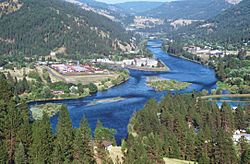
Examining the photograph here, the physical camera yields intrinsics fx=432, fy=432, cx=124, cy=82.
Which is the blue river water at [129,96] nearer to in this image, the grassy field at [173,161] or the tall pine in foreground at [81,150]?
the grassy field at [173,161]

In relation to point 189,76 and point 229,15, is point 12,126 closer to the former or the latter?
point 189,76

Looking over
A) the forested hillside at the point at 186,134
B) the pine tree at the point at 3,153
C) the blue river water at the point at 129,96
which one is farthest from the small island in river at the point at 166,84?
the pine tree at the point at 3,153

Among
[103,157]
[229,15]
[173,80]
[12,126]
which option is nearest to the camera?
[12,126]

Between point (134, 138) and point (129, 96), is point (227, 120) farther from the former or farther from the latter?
Answer: point (129, 96)

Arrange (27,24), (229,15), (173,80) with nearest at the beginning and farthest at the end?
(173,80) < (27,24) < (229,15)

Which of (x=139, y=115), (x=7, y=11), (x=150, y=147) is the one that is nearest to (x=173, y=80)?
(x=139, y=115)

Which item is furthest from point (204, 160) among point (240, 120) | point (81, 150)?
point (240, 120)

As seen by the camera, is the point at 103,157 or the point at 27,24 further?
the point at 27,24
